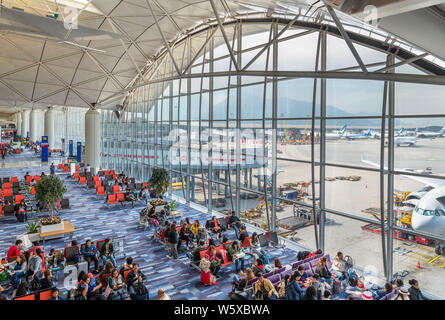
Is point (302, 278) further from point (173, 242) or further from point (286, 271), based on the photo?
point (173, 242)

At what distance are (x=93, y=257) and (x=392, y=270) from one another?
10304mm

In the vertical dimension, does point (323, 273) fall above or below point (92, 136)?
below

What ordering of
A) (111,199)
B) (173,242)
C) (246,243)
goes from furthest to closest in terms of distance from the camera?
(111,199) < (246,243) < (173,242)

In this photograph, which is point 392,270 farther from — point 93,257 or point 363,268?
point 93,257

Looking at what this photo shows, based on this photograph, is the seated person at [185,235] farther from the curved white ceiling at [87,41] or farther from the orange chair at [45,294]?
the curved white ceiling at [87,41]

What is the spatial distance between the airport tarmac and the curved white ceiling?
17.5 ft

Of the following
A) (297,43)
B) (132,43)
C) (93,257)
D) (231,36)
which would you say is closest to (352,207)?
(297,43)

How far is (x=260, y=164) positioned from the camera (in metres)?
14.5

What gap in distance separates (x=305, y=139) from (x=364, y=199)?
10.6 feet

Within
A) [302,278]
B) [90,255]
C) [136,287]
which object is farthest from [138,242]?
[302,278]

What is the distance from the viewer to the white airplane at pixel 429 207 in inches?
359

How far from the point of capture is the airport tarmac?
9.08m

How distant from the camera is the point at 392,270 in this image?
998cm

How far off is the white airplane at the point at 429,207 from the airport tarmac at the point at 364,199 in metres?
0.25
